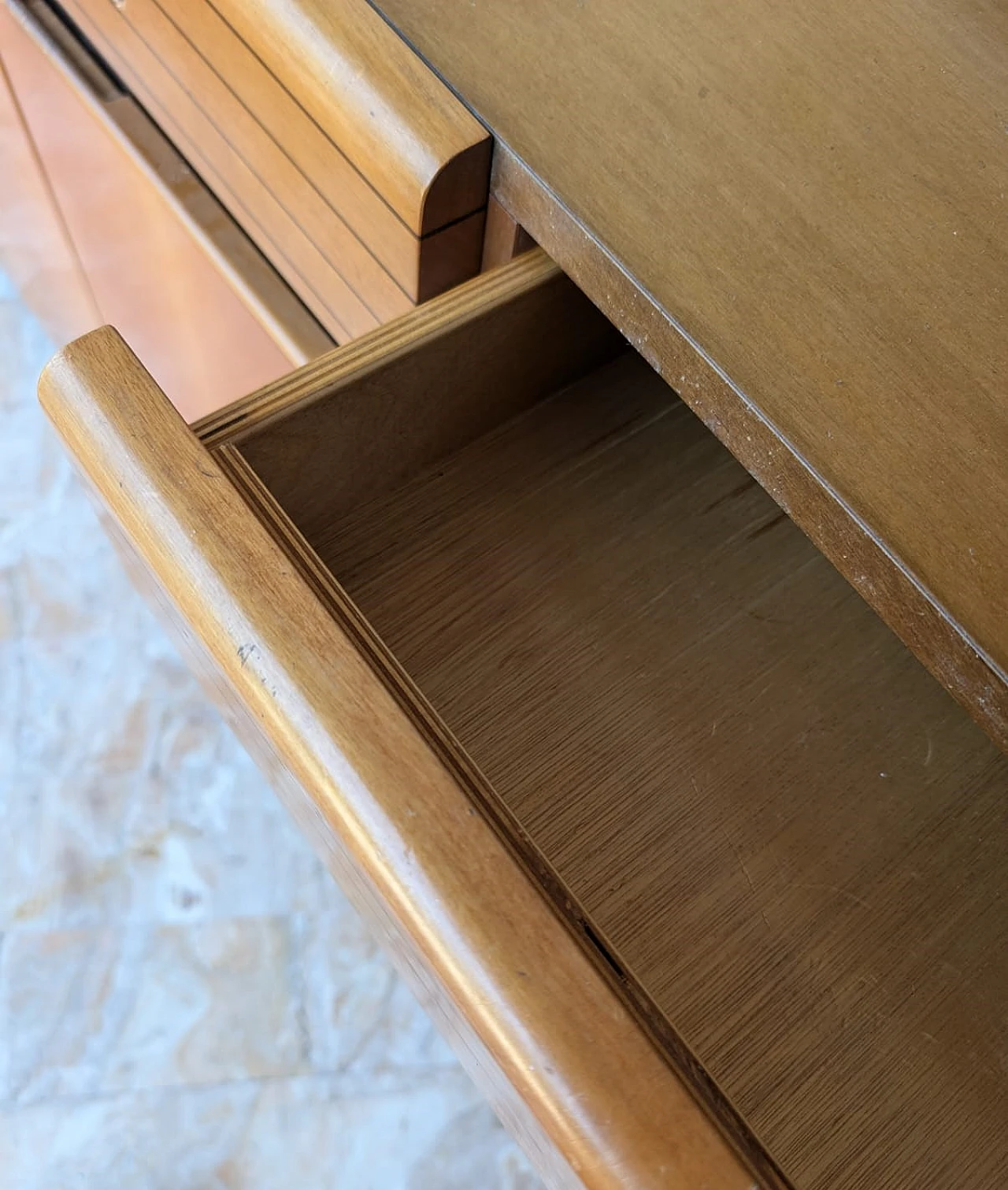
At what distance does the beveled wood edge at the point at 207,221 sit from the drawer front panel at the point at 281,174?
13 mm

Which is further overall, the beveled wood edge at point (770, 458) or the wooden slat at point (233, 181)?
the wooden slat at point (233, 181)

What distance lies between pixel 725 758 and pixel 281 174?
12.9 inches

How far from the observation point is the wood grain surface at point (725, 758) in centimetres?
43

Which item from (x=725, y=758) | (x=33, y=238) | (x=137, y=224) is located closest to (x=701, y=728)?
(x=725, y=758)

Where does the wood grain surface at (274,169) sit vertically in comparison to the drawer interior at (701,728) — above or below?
above

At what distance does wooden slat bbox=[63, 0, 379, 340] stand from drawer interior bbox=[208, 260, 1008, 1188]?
0.09 m

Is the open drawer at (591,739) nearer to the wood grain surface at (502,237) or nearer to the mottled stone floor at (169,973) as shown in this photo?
the wood grain surface at (502,237)

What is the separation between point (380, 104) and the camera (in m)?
0.40

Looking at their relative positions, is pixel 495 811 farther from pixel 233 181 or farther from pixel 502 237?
pixel 233 181

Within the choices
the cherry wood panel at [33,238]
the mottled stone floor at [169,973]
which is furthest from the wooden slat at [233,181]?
the mottled stone floor at [169,973]

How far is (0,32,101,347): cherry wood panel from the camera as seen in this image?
2.38 ft

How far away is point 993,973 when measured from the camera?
0.45 meters

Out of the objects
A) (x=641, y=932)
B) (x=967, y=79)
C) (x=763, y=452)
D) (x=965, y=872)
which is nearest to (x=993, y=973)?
(x=965, y=872)

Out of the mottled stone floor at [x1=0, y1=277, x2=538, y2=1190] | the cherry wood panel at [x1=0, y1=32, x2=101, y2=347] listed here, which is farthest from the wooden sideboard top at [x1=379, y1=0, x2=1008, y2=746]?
the mottled stone floor at [x1=0, y1=277, x2=538, y2=1190]
